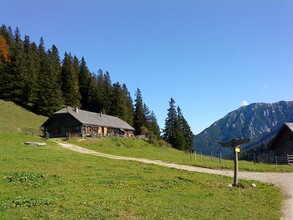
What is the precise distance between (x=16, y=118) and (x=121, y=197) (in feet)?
249

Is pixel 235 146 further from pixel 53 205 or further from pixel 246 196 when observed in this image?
pixel 53 205

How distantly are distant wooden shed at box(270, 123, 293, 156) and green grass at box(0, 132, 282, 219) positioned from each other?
38.4 metres

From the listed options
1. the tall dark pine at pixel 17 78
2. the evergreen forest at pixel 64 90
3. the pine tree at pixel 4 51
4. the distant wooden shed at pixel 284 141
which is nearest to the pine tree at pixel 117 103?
the evergreen forest at pixel 64 90

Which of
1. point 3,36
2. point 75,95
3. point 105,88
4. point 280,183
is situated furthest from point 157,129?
point 280,183

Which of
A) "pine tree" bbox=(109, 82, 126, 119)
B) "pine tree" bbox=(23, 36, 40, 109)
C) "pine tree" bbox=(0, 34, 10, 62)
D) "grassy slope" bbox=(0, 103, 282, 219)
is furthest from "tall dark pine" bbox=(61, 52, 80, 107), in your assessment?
"grassy slope" bbox=(0, 103, 282, 219)

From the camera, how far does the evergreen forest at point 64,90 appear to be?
327ft

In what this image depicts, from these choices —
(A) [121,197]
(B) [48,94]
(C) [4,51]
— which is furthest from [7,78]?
(A) [121,197]

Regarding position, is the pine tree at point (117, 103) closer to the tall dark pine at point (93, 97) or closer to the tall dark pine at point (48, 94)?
the tall dark pine at point (93, 97)

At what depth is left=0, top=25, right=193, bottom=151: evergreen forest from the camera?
99.8 metres

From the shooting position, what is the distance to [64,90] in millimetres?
113250

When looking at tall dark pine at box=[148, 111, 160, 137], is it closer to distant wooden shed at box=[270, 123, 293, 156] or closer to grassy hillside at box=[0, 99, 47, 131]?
grassy hillside at box=[0, 99, 47, 131]

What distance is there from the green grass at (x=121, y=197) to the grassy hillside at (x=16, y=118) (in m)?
55.7

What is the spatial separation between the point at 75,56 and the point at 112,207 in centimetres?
12742

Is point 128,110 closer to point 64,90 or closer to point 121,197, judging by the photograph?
point 64,90
